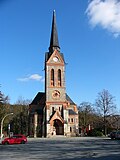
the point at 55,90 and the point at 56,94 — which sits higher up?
the point at 55,90

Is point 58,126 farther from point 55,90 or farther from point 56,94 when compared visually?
point 55,90

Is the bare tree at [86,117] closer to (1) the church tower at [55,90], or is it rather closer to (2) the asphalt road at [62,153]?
(1) the church tower at [55,90]

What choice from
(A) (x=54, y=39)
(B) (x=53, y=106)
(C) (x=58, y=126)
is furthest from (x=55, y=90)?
(A) (x=54, y=39)

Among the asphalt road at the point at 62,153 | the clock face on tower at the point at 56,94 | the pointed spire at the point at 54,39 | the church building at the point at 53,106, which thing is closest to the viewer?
the asphalt road at the point at 62,153

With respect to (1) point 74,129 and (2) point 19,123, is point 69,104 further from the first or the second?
(2) point 19,123

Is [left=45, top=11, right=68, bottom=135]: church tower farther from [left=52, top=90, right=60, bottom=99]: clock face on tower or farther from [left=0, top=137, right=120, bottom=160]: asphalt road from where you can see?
[left=0, top=137, right=120, bottom=160]: asphalt road

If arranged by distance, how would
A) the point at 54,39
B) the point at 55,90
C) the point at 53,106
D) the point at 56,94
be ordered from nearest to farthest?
the point at 53,106
the point at 56,94
the point at 55,90
the point at 54,39

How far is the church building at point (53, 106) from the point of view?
75625 mm

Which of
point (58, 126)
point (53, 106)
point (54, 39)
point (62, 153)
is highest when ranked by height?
point (54, 39)

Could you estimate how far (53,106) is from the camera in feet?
253

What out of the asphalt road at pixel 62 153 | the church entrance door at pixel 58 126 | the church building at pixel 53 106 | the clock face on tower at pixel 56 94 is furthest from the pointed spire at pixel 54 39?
the asphalt road at pixel 62 153

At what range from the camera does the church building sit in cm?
7562

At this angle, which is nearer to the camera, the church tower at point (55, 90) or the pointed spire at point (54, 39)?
the church tower at point (55, 90)

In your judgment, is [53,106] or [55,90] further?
[55,90]
